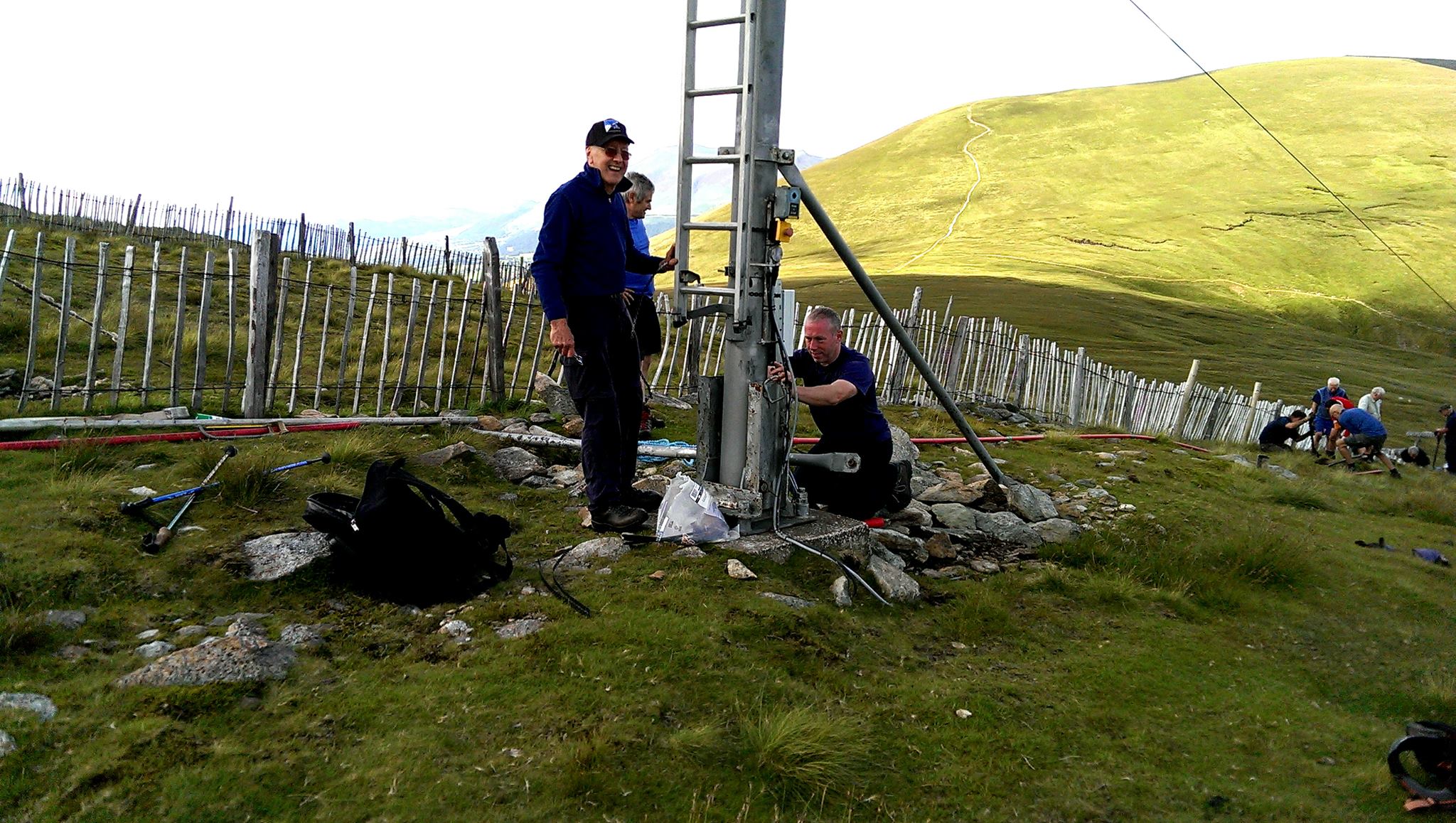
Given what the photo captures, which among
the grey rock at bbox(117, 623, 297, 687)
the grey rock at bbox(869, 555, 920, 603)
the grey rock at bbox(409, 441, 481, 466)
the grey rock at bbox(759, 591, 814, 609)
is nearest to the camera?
the grey rock at bbox(117, 623, 297, 687)

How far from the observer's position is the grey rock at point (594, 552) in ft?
15.4

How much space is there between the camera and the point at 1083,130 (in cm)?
10300

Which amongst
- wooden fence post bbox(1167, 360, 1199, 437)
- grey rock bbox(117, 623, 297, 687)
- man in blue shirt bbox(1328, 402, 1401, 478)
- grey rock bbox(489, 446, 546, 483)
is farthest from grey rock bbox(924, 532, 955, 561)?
wooden fence post bbox(1167, 360, 1199, 437)

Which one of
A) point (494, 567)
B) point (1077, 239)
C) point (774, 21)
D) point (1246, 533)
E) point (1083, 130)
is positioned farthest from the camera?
point (1083, 130)

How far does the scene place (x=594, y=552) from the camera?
482 centimetres

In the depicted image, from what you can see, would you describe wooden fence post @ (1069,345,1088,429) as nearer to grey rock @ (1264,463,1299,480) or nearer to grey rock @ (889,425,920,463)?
grey rock @ (1264,463,1299,480)

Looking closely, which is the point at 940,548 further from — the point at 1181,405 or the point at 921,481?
the point at 1181,405

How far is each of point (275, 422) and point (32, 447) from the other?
1489mm

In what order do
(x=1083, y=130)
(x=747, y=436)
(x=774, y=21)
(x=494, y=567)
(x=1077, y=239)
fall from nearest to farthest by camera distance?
(x=494, y=567) → (x=774, y=21) → (x=747, y=436) → (x=1077, y=239) → (x=1083, y=130)

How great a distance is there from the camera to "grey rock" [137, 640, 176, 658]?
336cm

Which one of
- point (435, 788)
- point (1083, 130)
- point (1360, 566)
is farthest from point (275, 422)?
point (1083, 130)

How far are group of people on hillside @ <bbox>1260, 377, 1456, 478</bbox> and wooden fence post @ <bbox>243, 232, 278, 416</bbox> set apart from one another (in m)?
13.9

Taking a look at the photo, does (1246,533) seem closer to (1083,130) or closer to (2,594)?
(2,594)

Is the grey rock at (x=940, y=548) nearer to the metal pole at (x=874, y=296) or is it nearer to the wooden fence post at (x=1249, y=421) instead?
the metal pole at (x=874, y=296)
